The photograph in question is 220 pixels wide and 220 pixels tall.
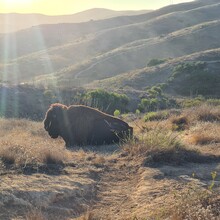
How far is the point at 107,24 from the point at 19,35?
76.8 feet

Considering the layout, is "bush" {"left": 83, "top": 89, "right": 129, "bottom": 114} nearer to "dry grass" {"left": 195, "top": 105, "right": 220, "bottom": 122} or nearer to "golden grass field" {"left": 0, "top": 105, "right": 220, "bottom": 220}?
"dry grass" {"left": 195, "top": 105, "right": 220, "bottom": 122}

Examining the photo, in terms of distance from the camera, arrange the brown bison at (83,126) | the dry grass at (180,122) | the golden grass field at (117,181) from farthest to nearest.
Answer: the dry grass at (180,122) → the brown bison at (83,126) → the golden grass field at (117,181)

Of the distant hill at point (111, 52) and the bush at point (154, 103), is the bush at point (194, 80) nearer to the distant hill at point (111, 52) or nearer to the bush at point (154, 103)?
the distant hill at point (111, 52)

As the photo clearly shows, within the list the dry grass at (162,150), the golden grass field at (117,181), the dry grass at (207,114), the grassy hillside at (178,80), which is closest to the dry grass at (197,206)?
the golden grass field at (117,181)

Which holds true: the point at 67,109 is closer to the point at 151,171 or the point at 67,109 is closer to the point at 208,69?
the point at 151,171

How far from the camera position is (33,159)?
764 centimetres

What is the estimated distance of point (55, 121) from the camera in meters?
12.4

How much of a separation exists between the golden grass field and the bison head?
2.26 m

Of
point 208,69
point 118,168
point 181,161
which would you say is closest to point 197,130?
point 181,161

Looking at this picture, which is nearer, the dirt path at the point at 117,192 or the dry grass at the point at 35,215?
the dry grass at the point at 35,215

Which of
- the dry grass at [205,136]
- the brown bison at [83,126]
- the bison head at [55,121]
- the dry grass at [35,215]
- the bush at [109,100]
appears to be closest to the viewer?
the dry grass at [35,215]

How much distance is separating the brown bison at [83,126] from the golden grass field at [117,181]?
3.75ft

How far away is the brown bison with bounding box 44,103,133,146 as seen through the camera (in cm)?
1180

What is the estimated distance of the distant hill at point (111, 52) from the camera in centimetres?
4675
